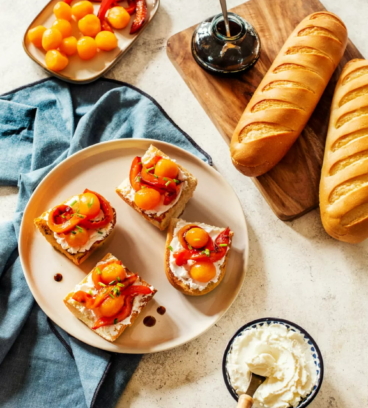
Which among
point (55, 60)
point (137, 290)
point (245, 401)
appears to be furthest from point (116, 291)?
point (55, 60)

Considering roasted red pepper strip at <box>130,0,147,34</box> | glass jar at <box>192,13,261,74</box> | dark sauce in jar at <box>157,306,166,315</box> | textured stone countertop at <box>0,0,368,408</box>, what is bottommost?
textured stone countertop at <box>0,0,368,408</box>

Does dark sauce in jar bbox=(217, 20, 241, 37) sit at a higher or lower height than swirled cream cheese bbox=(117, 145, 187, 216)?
higher

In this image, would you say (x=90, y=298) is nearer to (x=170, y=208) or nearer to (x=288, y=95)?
(x=170, y=208)

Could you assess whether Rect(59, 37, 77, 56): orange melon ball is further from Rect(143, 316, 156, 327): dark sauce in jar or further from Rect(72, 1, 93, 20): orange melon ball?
Rect(143, 316, 156, 327): dark sauce in jar

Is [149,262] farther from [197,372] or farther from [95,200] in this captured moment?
[197,372]

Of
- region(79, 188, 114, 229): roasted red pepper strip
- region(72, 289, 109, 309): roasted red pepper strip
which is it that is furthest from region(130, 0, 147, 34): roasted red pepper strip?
region(72, 289, 109, 309): roasted red pepper strip

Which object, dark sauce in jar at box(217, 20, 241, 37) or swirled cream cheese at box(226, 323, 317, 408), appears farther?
dark sauce in jar at box(217, 20, 241, 37)

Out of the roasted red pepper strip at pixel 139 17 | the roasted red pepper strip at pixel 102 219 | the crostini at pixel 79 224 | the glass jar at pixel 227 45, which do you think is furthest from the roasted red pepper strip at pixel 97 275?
the roasted red pepper strip at pixel 139 17

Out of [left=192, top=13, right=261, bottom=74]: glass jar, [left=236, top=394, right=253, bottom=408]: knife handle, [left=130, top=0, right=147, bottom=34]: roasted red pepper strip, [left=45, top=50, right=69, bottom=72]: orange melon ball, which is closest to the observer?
[left=236, top=394, right=253, bottom=408]: knife handle
